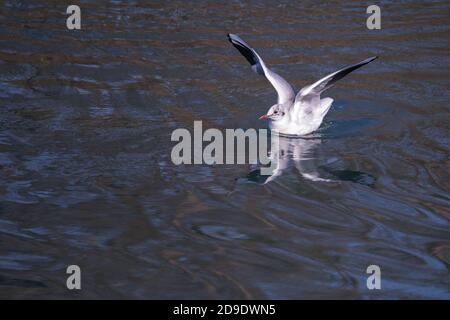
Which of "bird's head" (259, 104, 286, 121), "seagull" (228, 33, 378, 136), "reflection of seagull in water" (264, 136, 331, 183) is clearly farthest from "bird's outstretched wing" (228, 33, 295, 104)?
"reflection of seagull in water" (264, 136, 331, 183)

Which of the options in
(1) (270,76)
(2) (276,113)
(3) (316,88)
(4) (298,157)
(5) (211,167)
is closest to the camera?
(5) (211,167)

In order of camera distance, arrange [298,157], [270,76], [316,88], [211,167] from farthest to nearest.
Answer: [270,76], [316,88], [298,157], [211,167]

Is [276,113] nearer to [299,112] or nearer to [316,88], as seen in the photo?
[299,112]

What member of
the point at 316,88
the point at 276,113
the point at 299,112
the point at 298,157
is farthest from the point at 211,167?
the point at 316,88

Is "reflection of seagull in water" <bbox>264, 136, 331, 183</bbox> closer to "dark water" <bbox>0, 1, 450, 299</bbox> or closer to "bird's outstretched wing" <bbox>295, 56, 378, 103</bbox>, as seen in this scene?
"dark water" <bbox>0, 1, 450, 299</bbox>

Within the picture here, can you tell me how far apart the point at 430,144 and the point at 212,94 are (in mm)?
2896

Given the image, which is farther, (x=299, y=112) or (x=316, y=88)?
(x=299, y=112)

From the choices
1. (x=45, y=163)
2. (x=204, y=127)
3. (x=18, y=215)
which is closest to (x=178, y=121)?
(x=204, y=127)

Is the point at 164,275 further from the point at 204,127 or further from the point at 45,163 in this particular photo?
the point at 204,127

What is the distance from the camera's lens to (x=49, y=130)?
30.3 feet

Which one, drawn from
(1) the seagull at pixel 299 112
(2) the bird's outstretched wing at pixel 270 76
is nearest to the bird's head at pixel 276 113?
(1) the seagull at pixel 299 112

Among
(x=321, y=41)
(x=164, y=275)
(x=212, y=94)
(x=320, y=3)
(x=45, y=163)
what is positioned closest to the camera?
(x=164, y=275)

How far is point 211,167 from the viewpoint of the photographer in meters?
8.46
